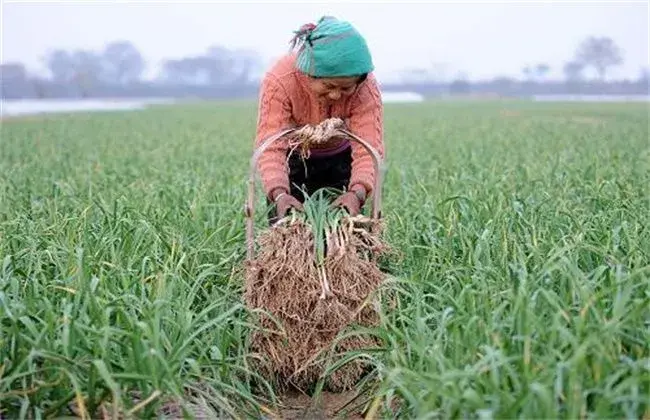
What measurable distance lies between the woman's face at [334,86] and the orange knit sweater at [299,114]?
11 cm

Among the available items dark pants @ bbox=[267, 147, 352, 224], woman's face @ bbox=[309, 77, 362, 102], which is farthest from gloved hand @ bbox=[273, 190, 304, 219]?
dark pants @ bbox=[267, 147, 352, 224]

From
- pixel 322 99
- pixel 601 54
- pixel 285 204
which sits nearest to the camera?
pixel 285 204

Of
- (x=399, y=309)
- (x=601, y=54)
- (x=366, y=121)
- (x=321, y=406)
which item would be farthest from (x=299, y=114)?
(x=601, y=54)

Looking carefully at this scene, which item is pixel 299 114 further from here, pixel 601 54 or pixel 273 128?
pixel 601 54

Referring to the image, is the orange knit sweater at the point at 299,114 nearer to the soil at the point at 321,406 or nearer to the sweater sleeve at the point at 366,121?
the sweater sleeve at the point at 366,121

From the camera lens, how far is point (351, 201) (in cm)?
368

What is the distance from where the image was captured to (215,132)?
17.6 metres

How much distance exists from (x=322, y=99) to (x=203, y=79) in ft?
360

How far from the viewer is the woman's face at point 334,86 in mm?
3607

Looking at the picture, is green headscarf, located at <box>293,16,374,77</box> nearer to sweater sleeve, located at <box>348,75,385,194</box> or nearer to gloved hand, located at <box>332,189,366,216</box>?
sweater sleeve, located at <box>348,75,385,194</box>

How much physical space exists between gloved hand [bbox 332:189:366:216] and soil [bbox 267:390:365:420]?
799 millimetres

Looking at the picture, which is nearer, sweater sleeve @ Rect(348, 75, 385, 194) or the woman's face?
the woman's face

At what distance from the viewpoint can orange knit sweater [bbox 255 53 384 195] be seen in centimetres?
378

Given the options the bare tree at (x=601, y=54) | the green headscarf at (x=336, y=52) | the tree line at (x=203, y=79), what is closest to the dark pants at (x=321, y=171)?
the green headscarf at (x=336, y=52)
